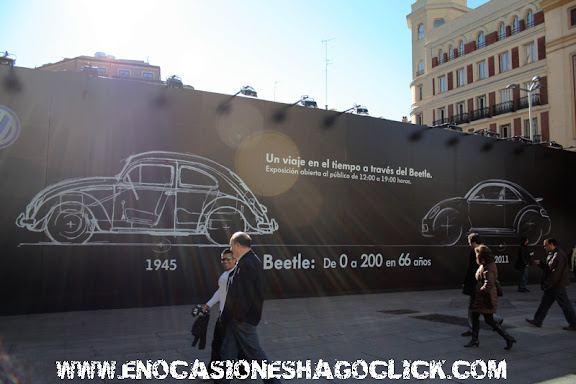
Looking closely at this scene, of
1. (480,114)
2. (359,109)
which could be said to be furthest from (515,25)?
(359,109)

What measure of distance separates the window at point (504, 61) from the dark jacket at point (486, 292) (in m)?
38.3

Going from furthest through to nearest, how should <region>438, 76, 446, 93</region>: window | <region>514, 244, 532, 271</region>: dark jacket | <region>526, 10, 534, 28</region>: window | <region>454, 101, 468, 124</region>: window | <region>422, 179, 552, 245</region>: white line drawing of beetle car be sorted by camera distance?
<region>438, 76, 446, 93</region>: window < <region>454, 101, 468, 124</region>: window < <region>526, 10, 534, 28</region>: window < <region>422, 179, 552, 245</region>: white line drawing of beetle car < <region>514, 244, 532, 271</region>: dark jacket

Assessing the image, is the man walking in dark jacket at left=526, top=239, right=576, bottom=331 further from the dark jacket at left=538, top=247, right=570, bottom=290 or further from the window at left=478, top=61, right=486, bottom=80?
the window at left=478, top=61, right=486, bottom=80

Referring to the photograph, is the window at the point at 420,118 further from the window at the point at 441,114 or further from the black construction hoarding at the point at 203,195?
the black construction hoarding at the point at 203,195

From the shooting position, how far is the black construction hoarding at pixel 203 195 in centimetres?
964

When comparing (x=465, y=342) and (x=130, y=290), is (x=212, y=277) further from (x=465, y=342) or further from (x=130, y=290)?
(x=465, y=342)

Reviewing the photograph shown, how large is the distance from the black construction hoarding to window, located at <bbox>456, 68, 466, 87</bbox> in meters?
30.7

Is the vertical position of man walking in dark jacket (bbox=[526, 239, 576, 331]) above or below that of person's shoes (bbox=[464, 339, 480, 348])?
above

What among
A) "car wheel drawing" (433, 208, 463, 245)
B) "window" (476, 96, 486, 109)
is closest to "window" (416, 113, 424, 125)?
"window" (476, 96, 486, 109)

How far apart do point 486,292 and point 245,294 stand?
12.7 ft

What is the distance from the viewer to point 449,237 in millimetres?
15281

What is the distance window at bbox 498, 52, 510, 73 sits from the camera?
39.8 m

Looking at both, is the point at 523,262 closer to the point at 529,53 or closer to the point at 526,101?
the point at 526,101

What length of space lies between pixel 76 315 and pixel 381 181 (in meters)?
8.93
